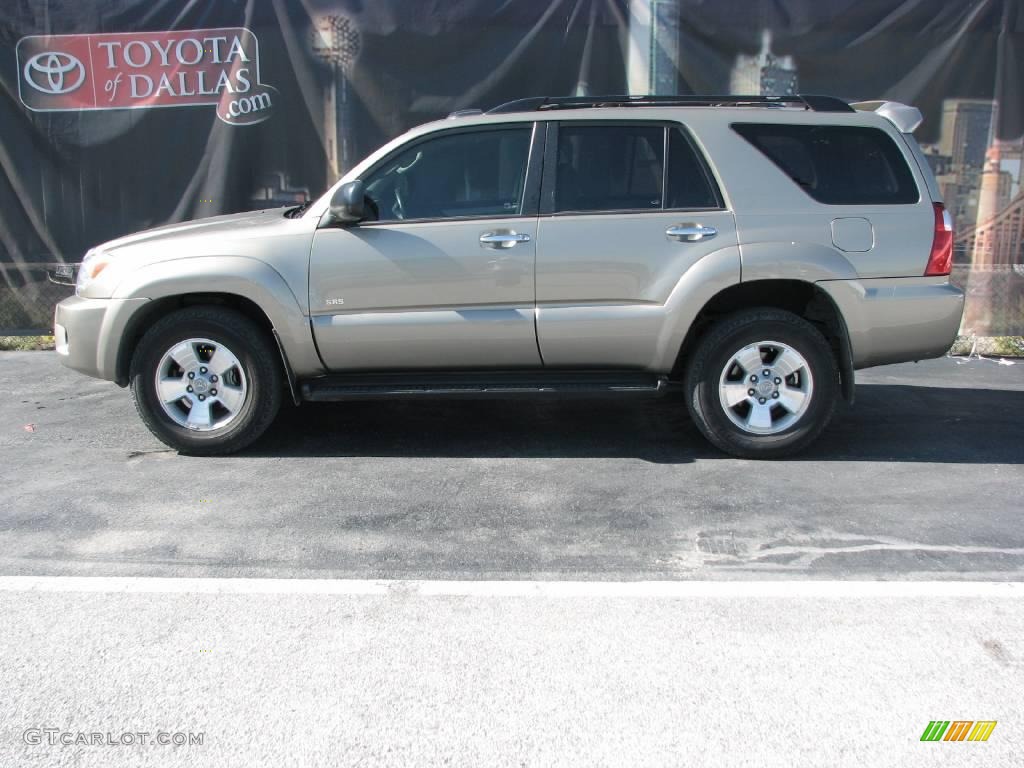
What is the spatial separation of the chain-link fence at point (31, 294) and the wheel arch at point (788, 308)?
627 cm

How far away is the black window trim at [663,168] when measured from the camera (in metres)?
5.16

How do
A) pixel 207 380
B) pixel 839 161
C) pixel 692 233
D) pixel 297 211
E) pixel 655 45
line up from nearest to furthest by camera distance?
pixel 692 233, pixel 839 161, pixel 207 380, pixel 297 211, pixel 655 45

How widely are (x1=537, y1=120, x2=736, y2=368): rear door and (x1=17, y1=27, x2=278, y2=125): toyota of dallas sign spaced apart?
436cm

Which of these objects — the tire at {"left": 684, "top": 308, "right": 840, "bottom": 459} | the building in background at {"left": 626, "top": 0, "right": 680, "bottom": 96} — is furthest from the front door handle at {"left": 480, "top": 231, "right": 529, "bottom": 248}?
the building in background at {"left": 626, "top": 0, "right": 680, "bottom": 96}

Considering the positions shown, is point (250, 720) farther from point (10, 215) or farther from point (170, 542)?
point (10, 215)

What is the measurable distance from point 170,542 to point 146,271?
176 centimetres

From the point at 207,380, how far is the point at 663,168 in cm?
291

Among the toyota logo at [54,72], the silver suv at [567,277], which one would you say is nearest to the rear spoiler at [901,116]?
the silver suv at [567,277]

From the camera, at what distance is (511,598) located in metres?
3.63

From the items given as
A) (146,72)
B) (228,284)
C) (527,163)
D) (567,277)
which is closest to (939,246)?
(567,277)

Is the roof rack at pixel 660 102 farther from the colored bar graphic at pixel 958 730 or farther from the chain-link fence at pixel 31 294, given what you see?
the chain-link fence at pixel 31 294

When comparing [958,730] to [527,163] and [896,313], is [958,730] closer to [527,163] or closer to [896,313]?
[896,313]

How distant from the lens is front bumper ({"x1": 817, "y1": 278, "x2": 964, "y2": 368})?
5.10 metres

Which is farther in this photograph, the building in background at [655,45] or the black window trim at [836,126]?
the building in background at [655,45]
